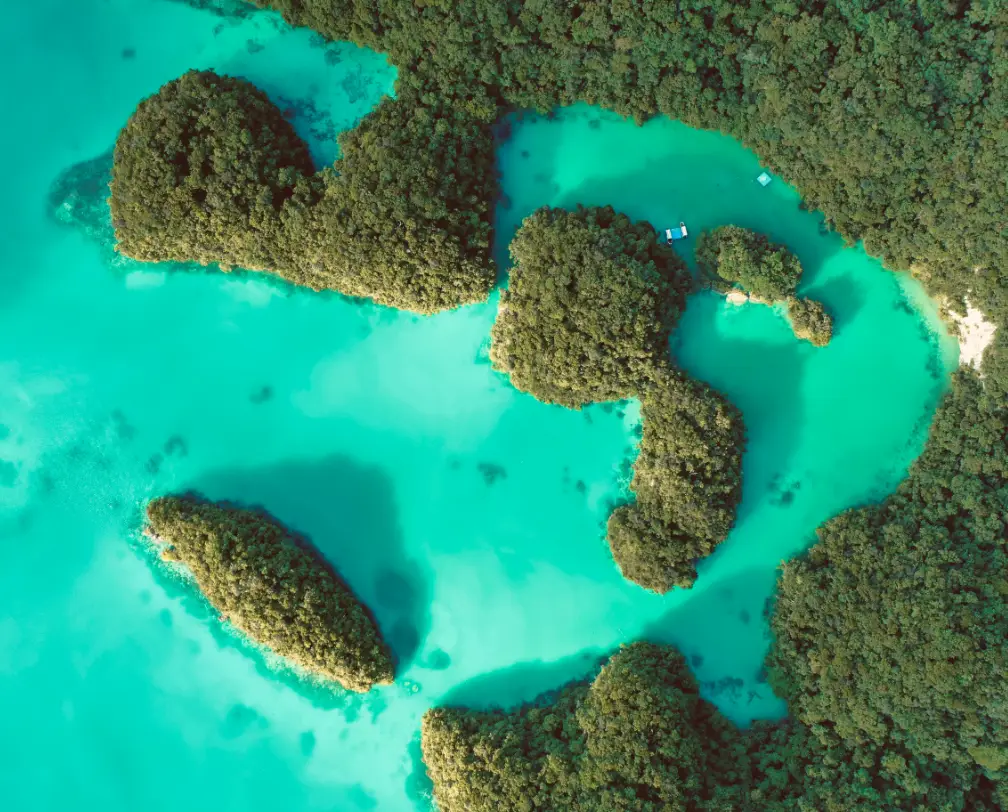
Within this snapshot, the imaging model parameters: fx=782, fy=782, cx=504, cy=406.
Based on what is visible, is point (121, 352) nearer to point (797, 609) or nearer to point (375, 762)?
point (375, 762)

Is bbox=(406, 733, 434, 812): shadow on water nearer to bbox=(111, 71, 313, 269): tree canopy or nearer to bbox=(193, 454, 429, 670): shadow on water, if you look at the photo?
bbox=(193, 454, 429, 670): shadow on water

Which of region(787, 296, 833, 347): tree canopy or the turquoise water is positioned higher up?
region(787, 296, 833, 347): tree canopy

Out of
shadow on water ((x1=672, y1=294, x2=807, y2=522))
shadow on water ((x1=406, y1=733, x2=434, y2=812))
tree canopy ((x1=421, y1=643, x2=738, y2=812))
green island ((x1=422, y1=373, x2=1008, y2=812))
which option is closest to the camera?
green island ((x1=422, y1=373, x2=1008, y2=812))

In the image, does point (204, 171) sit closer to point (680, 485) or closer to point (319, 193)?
point (319, 193)

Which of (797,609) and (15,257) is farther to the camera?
(15,257)

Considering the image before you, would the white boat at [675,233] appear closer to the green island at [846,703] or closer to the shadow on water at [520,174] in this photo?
the shadow on water at [520,174]

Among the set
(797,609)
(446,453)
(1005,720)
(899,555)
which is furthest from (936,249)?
(446,453)

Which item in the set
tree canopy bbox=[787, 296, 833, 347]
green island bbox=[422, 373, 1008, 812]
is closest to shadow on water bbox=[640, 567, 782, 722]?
A: green island bbox=[422, 373, 1008, 812]
